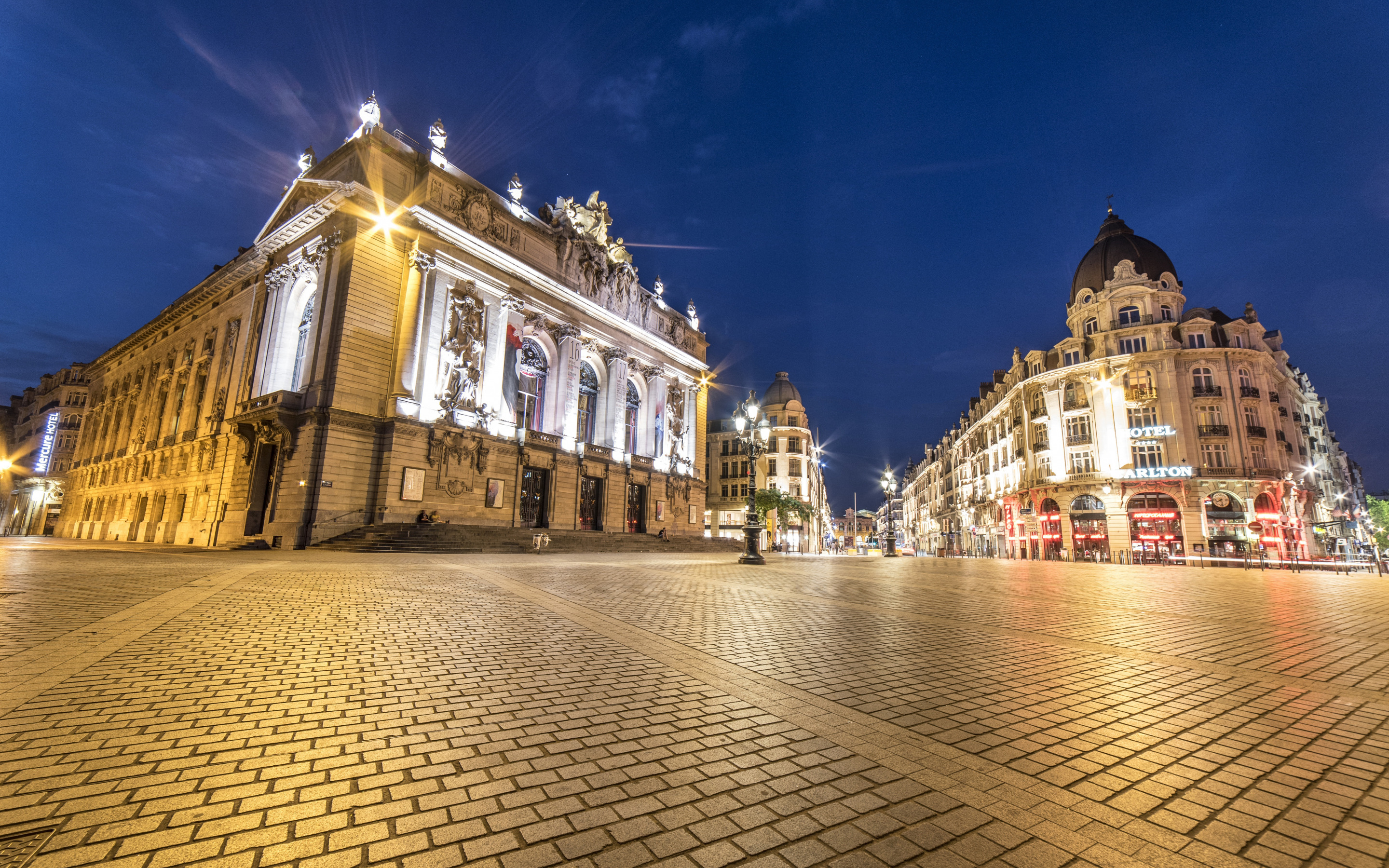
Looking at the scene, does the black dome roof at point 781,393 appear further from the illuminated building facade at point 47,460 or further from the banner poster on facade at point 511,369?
the illuminated building facade at point 47,460

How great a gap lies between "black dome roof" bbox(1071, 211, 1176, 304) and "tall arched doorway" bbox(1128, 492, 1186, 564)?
17821 mm

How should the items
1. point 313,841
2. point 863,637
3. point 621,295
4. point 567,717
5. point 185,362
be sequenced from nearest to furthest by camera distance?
1. point 313,841
2. point 567,717
3. point 863,637
4. point 185,362
5. point 621,295

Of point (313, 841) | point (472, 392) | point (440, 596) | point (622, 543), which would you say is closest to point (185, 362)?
point (472, 392)

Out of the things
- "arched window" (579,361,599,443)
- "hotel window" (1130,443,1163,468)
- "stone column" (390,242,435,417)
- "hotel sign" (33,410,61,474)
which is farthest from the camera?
"hotel sign" (33,410,61,474)

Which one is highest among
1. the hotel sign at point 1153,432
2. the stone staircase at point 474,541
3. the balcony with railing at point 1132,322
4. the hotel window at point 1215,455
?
the balcony with railing at point 1132,322

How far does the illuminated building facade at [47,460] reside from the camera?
55406 millimetres

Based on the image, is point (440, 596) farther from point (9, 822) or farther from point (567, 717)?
point (9, 822)

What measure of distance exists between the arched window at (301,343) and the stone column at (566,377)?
12.7 metres

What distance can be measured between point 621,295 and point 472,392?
15.8m

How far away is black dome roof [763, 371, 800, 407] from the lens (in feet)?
231

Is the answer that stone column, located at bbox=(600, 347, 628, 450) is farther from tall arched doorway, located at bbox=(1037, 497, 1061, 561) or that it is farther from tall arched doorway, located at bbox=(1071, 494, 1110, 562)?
tall arched doorway, located at bbox=(1071, 494, 1110, 562)

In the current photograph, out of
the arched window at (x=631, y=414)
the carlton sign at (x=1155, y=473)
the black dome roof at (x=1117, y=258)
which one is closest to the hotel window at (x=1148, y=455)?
the carlton sign at (x=1155, y=473)

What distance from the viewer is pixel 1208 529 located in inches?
1534

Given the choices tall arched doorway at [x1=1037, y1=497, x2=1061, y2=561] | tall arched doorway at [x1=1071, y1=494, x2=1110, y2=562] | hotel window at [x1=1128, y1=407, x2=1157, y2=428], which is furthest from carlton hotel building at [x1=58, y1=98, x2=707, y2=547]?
hotel window at [x1=1128, y1=407, x2=1157, y2=428]
